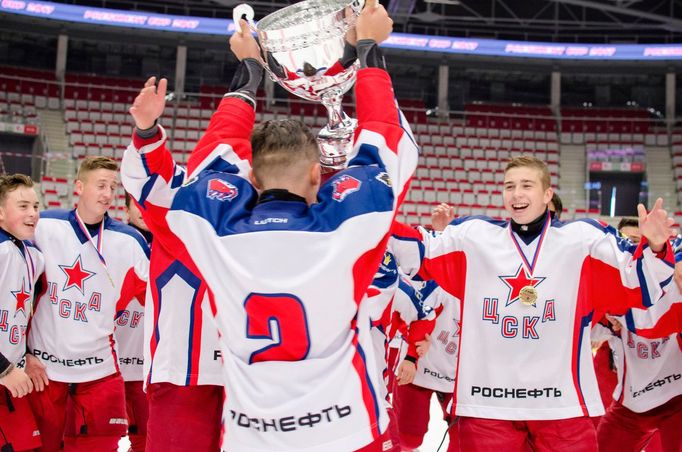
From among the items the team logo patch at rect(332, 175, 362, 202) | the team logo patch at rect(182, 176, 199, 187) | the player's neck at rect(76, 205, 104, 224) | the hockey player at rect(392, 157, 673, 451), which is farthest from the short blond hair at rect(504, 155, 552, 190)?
the player's neck at rect(76, 205, 104, 224)

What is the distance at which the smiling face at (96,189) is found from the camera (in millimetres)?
3754

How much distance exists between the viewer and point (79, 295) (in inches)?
145

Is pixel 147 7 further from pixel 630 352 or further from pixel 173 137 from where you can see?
pixel 630 352

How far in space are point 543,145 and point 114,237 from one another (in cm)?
1759

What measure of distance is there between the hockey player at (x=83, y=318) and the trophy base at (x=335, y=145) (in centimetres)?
171

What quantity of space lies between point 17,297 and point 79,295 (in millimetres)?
309

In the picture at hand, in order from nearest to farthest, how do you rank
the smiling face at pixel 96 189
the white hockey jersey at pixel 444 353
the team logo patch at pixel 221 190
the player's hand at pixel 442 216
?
the team logo patch at pixel 221 190
the player's hand at pixel 442 216
the smiling face at pixel 96 189
the white hockey jersey at pixel 444 353

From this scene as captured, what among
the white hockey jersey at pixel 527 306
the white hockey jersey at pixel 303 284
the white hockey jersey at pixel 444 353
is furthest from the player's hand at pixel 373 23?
the white hockey jersey at pixel 444 353

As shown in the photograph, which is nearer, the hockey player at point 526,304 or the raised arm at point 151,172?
the raised arm at point 151,172

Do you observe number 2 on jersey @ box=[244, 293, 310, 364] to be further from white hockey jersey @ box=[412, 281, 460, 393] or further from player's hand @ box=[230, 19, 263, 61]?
white hockey jersey @ box=[412, 281, 460, 393]

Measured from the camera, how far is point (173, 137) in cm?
1808

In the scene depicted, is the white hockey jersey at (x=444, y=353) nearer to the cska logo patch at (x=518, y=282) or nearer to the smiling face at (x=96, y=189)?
the cska logo patch at (x=518, y=282)

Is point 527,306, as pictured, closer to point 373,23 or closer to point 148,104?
point 373,23

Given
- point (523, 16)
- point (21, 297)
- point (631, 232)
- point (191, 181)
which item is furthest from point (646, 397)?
point (523, 16)
